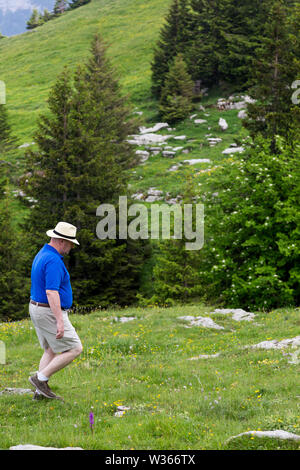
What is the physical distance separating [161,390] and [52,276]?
311 cm

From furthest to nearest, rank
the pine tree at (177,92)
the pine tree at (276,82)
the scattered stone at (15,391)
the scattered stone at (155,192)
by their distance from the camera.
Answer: the pine tree at (177,92) < the scattered stone at (155,192) < the pine tree at (276,82) < the scattered stone at (15,391)

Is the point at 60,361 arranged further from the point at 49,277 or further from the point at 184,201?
the point at 184,201

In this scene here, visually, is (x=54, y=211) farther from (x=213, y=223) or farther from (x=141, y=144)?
(x=141, y=144)

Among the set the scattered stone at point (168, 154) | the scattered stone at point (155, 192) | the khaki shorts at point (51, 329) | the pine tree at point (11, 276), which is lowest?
the pine tree at point (11, 276)

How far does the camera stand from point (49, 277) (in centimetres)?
718

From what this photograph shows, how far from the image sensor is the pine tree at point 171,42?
5891cm

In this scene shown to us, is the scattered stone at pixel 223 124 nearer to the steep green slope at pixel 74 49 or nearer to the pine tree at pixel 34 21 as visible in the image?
the steep green slope at pixel 74 49

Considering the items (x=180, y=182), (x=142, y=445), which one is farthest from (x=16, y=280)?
(x=142, y=445)

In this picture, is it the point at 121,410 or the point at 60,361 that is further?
the point at 60,361

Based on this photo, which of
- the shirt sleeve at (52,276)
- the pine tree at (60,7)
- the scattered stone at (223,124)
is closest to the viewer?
the shirt sleeve at (52,276)

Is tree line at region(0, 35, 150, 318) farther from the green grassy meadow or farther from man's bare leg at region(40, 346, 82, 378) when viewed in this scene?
man's bare leg at region(40, 346, 82, 378)

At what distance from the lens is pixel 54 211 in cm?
2703

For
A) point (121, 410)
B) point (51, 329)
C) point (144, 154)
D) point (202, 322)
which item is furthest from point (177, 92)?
point (121, 410)

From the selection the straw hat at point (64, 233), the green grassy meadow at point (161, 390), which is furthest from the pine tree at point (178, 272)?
the straw hat at point (64, 233)
